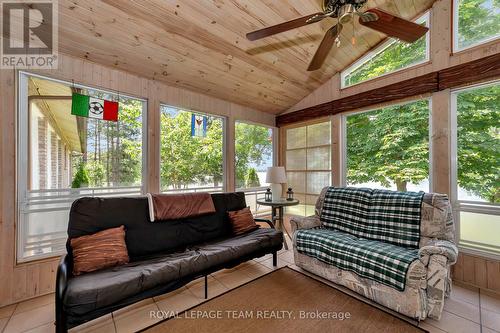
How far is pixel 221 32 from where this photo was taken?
243cm

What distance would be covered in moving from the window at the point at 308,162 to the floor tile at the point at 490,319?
2.16 meters

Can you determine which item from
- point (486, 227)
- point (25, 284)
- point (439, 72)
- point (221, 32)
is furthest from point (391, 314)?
point (25, 284)

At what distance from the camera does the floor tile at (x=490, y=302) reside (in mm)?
2004

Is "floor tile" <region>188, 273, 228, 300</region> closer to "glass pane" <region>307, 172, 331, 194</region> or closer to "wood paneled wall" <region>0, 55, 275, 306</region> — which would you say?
"wood paneled wall" <region>0, 55, 275, 306</region>

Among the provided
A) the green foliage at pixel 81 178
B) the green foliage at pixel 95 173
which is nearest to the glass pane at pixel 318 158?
the green foliage at pixel 95 173

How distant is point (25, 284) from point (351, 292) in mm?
3109

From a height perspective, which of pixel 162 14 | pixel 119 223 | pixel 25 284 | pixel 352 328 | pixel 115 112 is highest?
pixel 162 14

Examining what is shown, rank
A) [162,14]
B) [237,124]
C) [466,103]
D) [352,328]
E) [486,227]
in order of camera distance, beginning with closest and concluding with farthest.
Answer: [352,328] < [162,14] < [486,227] < [466,103] < [237,124]

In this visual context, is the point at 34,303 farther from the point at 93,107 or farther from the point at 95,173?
the point at 93,107

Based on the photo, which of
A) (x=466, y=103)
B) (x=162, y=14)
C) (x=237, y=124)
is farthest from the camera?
(x=237, y=124)

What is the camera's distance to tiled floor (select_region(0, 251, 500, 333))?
175 centimetres

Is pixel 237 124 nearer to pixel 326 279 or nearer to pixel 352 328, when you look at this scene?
pixel 326 279

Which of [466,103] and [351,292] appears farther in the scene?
[466,103]

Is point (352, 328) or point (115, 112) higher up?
point (115, 112)
